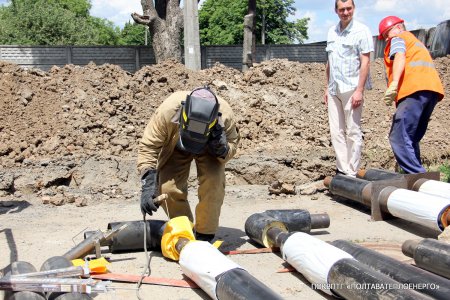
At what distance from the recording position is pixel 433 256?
3.65 m

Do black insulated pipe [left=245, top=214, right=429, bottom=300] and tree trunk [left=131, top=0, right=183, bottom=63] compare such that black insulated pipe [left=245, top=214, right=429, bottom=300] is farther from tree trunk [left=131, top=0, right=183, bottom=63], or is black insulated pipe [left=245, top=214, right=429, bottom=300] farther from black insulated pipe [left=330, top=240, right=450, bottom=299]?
tree trunk [left=131, top=0, right=183, bottom=63]

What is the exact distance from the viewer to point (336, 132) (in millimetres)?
6449

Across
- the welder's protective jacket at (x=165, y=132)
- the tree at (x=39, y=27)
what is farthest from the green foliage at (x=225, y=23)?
the welder's protective jacket at (x=165, y=132)

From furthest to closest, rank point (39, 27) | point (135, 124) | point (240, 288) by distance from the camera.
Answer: point (39, 27) → point (135, 124) → point (240, 288)

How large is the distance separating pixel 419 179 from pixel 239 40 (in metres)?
33.4

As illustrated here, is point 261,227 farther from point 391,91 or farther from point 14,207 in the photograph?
point 14,207

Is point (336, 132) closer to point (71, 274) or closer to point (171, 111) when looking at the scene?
point (171, 111)

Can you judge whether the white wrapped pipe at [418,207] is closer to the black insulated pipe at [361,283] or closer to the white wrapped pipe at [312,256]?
the white wrapped pipe at [312,256]

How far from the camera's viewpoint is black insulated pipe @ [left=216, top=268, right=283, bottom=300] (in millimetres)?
2959

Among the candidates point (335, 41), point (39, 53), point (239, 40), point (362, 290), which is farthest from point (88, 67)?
point (239, 40)

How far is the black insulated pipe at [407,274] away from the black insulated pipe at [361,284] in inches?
7.2

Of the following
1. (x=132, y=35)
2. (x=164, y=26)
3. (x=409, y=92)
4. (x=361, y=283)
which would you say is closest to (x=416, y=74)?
(x=409, y=92)

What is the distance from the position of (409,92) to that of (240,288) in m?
3.55

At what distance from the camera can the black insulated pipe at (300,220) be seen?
15.7 feet
